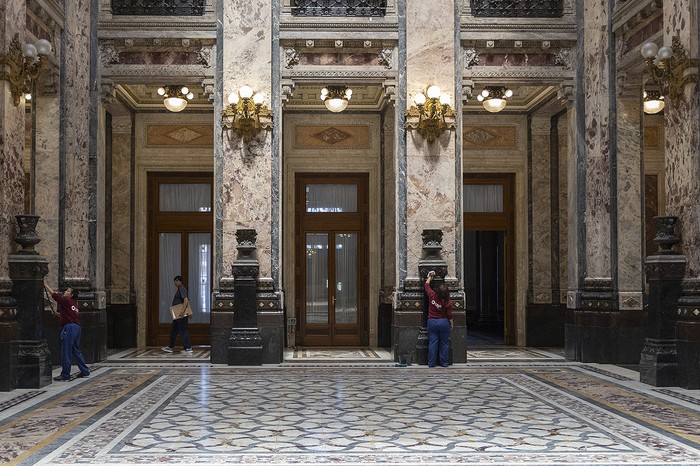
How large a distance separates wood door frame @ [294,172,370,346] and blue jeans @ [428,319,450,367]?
13.9 feet

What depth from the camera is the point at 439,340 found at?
13430 millimetres

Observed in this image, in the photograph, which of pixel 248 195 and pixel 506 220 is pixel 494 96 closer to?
pixel 506 220

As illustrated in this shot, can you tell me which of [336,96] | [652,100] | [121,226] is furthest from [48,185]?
[652,100]

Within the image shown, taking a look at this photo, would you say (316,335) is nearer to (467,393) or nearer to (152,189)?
(152,189)

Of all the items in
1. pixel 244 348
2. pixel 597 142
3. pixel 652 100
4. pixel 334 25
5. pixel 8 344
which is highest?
pixel 334 25

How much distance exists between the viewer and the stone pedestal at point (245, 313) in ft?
44.3

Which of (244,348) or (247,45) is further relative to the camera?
(247,45)

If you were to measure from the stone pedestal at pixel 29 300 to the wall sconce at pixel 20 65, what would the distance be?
1632 mm

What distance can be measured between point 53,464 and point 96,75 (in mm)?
9125

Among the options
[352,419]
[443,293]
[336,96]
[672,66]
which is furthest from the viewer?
[336,96]

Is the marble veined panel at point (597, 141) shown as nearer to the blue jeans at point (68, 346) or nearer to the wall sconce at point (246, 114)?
the wall sconce at point (246, 114)

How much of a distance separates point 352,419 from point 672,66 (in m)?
6.28

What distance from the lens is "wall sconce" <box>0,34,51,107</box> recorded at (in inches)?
419

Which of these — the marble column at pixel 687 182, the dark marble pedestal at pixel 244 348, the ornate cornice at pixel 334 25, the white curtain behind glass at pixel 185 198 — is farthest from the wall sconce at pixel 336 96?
the marble column at pixel 687 182
